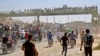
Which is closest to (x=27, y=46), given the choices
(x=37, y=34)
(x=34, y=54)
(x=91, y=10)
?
(x=34, y=54)

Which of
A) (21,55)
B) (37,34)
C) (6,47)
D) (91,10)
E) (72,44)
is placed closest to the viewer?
(21,55)

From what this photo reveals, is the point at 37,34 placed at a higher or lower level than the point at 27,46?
lower

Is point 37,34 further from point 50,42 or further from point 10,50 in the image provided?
point 10,50

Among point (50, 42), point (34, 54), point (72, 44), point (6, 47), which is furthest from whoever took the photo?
point (50, 42)

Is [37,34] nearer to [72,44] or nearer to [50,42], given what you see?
[50,42]

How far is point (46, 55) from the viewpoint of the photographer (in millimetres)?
A: 23688

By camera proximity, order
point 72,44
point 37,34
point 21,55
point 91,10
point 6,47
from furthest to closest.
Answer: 1. point 91,10
2. point 37,34
3. point 72,44
4. point 6,47
5. point 21,55

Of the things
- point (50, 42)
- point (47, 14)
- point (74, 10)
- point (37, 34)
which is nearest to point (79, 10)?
point (74, 10)

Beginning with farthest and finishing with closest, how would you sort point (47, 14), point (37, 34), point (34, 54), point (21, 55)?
point (47, 14) < point (37, 34) < point (21, 55) < point (34, 54)

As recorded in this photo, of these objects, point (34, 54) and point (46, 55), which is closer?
point (34, 54)

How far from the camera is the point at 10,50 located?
1041 inches

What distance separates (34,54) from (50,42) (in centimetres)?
2077

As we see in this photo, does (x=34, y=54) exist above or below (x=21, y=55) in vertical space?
above

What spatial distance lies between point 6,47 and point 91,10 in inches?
2145
